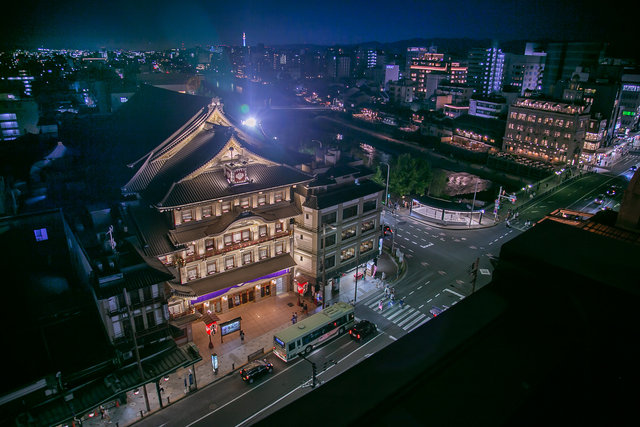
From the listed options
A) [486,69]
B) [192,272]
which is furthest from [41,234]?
[486,69]

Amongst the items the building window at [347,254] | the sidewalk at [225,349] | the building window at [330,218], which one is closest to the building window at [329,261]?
the building window at [347,254]

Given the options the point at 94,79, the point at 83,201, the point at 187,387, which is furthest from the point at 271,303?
the point at 94,79

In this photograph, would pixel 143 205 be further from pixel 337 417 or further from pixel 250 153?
pixel 337 417

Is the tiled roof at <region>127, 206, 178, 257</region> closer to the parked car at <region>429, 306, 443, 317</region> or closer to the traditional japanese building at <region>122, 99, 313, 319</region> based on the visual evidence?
the traditional japanese building at <region>122, 99, 313, 319</region>

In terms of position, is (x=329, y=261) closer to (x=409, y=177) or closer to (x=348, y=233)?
(x=348, y=233)

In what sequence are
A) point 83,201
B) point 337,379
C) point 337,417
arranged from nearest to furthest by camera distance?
1. point 337,417
2. point 337,379
3. point 83,201
